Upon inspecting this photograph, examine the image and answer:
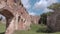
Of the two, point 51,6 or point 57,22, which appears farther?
point 51,6

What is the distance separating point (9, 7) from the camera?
15.8m

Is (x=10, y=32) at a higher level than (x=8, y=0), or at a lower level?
lower

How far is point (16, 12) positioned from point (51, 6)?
16.1 metres

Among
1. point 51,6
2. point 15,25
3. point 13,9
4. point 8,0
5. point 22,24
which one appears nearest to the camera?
point 8,0

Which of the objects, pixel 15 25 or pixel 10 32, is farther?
pixel 15 25

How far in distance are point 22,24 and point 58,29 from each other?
4.14m

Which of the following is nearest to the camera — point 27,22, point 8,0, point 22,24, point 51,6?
point 8,0

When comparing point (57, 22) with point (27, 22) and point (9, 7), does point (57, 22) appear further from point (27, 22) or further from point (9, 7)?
point (9, 7)

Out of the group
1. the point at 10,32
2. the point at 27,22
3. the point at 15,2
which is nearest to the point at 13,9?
the point at 15,2

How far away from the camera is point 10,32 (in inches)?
671

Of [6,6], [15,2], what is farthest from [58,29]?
[6,6]

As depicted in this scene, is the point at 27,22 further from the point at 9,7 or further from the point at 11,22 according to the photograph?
the point at 9,7

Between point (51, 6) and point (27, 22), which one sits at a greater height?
point (51, 6)

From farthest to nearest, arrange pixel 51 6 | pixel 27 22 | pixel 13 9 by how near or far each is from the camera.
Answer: pixel 51 6 → pixel 27 22 → pixel 13 9
